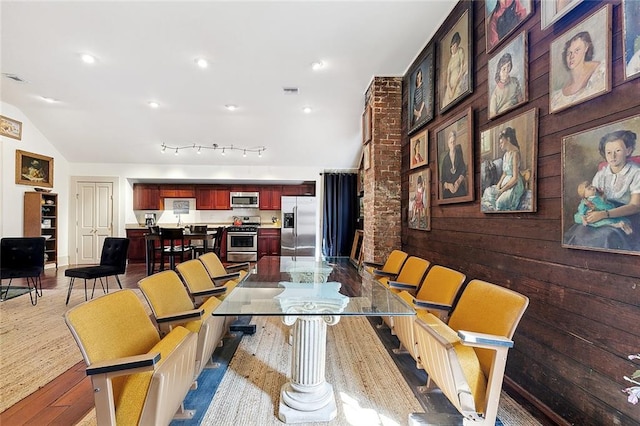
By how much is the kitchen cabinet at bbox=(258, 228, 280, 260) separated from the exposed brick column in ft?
13.1

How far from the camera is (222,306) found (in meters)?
1.71

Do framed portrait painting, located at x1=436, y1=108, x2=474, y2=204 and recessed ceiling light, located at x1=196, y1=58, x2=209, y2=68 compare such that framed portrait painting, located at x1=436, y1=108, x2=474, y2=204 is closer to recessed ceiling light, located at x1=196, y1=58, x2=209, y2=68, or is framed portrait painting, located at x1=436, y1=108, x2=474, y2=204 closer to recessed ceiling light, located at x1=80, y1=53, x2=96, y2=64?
recessed ceiling light, located at x1=196, y1=58, x2=209, y2=68

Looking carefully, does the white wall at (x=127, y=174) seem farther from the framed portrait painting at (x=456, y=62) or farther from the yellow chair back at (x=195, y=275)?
the yellow chair back at (x=195, y=275)

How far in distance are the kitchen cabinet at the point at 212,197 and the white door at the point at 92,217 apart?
2.00 m

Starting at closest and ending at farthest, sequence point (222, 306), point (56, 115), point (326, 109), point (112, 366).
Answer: point (112, 366) < point (222, 306) < point (326, 109) < point (56, 115)

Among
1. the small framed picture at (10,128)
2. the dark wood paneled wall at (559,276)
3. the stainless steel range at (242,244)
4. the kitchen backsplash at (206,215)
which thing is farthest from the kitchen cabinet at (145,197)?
the dark wood paneled wall at (559,276)

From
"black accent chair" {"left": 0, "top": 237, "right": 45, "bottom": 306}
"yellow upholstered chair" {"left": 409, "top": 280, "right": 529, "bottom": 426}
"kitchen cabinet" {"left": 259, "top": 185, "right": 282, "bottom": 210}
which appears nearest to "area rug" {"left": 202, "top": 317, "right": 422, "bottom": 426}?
"yellow upholstered chair" {"left": 409, "top": 280, "right": 529, "bottom": 426}

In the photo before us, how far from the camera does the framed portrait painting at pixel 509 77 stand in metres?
1.86

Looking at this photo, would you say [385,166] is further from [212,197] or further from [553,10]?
[212,197]

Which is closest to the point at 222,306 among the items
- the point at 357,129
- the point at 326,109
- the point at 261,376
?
the point at 261,376

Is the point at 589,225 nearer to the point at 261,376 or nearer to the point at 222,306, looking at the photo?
the point at 222,306

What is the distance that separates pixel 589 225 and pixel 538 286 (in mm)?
536

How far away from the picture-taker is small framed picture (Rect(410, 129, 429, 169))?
10.7 feet

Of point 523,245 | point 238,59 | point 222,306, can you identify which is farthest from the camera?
point 238,59
